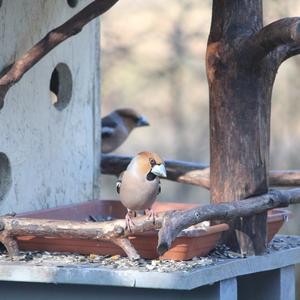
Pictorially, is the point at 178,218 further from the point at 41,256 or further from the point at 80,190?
the point at 80,190

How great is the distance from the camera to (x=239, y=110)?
5059 millimetres

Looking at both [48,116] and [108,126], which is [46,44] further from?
[108,126]

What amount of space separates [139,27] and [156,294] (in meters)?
7.07

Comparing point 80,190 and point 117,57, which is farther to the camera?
point 117,57

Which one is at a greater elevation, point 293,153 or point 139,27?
point 139,27

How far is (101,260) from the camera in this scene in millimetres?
4793

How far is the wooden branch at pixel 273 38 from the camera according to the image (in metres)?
4.62

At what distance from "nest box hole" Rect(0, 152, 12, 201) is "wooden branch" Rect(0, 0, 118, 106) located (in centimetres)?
Answer: 44

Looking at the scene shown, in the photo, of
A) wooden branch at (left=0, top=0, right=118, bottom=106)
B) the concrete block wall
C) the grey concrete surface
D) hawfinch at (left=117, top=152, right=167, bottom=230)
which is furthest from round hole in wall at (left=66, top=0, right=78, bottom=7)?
the grey concrete surface

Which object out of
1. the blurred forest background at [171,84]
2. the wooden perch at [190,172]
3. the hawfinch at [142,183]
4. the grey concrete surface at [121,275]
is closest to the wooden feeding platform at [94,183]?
the grey concrete surface at [121,275]

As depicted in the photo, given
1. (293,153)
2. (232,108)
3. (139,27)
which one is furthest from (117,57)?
(232,108)

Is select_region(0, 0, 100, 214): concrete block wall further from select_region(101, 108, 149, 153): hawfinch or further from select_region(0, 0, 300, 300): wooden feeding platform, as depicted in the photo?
select_region(101, 108, 149, 153): hawfinch

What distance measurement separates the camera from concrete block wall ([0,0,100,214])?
5355mm

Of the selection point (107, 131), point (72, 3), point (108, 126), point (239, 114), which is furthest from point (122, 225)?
point (108, 126)
